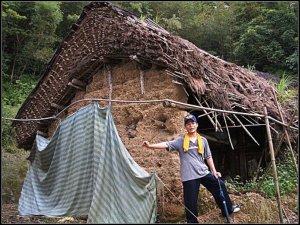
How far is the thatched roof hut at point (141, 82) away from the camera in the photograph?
5887 mm

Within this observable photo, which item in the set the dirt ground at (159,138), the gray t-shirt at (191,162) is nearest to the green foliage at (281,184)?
the dirt ground at (159,138)

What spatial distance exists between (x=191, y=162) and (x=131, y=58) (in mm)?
2328

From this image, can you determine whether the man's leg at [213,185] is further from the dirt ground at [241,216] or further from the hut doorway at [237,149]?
the hut doorway at [237,149]

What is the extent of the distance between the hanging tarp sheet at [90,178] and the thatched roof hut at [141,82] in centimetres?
110

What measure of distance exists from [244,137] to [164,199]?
371 cm

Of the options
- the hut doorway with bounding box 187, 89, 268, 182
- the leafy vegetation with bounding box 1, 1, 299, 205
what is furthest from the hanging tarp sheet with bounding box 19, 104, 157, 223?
the leafy vegetation with bounding box 1, 1, 299, 205

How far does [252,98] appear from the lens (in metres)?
6.98

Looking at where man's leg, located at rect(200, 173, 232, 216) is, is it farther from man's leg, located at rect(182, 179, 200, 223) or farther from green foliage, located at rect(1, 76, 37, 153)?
green foliage, located at rect(1, 76, 37, 153)

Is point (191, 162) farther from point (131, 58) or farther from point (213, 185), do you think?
point (131, 58)

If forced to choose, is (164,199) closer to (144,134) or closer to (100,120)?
(144,134)

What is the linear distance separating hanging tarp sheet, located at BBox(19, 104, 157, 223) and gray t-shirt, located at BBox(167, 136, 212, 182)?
421mm

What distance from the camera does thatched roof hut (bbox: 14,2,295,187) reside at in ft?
19.3

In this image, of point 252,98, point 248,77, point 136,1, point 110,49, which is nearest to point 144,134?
point 110,49

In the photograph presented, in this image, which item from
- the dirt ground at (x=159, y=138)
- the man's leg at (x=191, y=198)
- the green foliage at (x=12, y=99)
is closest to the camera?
the man's leg at (x=191, y=198)
